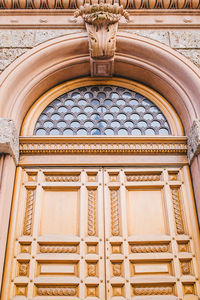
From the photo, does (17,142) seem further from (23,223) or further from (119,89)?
(119,89)

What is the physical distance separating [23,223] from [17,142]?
1.03 metres

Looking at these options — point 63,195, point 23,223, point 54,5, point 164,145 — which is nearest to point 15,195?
point 23,223

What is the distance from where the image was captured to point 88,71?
4398 mm

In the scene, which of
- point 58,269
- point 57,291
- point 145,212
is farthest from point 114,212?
point 57,291

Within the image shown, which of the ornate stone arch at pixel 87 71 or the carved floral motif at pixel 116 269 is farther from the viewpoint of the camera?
the ornate stone arch at pixel 87 71

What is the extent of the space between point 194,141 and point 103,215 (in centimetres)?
145

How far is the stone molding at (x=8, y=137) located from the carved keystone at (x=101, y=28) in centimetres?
163

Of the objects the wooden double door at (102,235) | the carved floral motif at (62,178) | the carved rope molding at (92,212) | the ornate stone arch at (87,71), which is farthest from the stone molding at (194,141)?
the carved floral motif at (62,178)

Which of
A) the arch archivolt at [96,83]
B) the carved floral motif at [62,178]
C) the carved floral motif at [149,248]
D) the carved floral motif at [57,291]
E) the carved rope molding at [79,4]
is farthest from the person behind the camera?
the carved rope molding at [79,4]

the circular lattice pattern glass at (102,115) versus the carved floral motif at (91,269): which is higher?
the circular lattice pattern glass at (102,115)

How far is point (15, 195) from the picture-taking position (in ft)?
11.2

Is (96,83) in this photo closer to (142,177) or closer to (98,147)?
(98,147)

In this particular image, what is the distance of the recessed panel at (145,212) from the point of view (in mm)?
3336

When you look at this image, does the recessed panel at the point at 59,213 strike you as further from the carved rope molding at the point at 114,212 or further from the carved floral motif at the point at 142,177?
the carved floral motif at the point at 142,177
